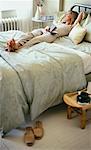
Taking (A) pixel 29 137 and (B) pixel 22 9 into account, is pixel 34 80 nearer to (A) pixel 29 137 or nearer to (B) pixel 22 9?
(A) pixel 29 137

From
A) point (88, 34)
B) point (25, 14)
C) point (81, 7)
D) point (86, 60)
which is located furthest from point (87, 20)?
point (25, 14)

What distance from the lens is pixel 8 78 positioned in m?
2.16

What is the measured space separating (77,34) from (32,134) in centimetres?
152

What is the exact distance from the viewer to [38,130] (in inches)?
90.0

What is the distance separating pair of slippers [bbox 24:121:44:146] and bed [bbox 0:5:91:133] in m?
0.10

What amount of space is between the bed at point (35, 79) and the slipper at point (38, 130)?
0.09m

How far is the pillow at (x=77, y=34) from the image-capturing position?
122 inches

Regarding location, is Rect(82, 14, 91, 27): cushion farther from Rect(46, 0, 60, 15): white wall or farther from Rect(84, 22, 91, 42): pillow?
Rect(46, 0, 60, 15): white wall

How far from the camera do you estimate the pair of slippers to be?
84.6 inches

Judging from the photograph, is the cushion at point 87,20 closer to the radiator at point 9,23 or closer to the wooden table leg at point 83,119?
the wooden table leg at point 83,119

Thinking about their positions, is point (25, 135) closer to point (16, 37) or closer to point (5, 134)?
point (5, 134)

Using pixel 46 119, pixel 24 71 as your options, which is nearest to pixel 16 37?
pixel 24 71

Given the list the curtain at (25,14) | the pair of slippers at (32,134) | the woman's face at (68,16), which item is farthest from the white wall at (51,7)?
the pair of slippers at (32,134)

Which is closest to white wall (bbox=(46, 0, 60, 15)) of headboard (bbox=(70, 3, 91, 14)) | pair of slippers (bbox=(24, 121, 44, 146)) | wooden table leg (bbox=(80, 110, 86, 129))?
headboard (bbox=(70, 3, 91, 14))
